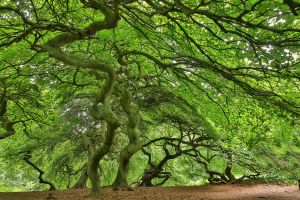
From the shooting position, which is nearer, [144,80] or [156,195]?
[156,195]

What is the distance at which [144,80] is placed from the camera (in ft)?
44.4

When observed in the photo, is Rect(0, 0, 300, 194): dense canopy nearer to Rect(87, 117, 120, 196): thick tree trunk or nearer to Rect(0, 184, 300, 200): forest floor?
Rect(87, 117, 120, 196): thick tree trunk

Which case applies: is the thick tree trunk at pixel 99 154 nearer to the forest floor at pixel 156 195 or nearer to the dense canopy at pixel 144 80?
Result: the dense canopy at pixel 144 80

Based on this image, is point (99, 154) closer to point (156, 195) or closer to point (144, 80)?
point (156, 195)

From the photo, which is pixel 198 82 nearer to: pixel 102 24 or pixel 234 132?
pixel 234 132

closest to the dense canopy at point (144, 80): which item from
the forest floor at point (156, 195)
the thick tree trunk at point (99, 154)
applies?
the thick tree trunk at point (99, 154)

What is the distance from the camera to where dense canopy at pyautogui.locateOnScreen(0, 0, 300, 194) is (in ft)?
21.8

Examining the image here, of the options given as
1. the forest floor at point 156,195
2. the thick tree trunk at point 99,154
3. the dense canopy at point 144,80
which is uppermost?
Result: the dense canopy at point 144,80

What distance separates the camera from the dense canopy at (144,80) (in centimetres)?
665

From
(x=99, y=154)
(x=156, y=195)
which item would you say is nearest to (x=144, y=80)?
(x=99, y=154)

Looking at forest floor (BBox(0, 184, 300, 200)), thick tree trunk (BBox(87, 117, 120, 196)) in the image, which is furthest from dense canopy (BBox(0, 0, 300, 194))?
forest floor (BBox(0, 184, 300, 200))

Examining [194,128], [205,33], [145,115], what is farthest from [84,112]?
[205,33]

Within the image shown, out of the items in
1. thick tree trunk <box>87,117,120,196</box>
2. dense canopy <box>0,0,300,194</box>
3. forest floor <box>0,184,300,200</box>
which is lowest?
forest floor <box>0,184,300,200</box>

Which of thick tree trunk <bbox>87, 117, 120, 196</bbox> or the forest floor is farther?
the forest floor
